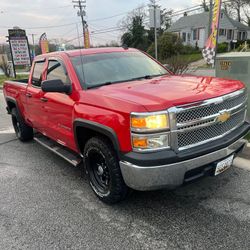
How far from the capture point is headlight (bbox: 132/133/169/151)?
8.70 feet

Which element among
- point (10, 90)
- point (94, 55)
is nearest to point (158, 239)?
point (94, 55)

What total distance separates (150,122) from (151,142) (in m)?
0.19

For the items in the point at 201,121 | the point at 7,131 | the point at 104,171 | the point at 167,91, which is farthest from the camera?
the point at 7,131

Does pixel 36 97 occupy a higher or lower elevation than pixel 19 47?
lower

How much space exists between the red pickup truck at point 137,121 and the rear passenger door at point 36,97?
0.37 meters

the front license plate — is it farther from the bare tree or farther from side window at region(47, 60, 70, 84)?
the bare tree

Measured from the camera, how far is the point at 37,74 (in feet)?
16.4

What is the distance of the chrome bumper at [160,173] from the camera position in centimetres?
266

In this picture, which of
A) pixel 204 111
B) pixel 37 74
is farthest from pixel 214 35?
pixel 204 111

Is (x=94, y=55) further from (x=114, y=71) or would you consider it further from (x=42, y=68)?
(x=42, y=68)

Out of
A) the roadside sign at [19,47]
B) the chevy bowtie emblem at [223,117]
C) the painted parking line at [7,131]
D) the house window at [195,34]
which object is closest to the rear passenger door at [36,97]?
the painted parking line at [7,131]

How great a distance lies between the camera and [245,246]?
2.61 m

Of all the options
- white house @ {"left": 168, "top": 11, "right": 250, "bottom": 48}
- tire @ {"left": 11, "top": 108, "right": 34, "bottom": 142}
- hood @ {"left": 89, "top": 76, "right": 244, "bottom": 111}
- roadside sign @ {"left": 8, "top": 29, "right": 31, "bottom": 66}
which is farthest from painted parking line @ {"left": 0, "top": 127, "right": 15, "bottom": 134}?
white house @ {"left": 168, "top": 11, "right": 250, "bottom": 48}

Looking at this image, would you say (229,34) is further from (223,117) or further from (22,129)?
(223,117)
